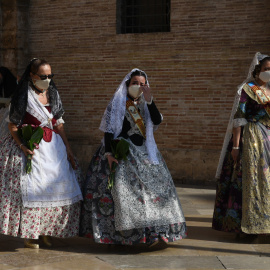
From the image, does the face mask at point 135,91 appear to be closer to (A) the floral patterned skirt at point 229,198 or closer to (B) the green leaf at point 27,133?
(B) the green leaf at point 27,133

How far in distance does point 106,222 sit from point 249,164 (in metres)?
1.62

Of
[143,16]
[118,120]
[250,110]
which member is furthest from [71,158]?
[143,16]

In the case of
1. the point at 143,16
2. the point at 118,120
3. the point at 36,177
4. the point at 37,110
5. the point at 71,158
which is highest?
the point at 143,16

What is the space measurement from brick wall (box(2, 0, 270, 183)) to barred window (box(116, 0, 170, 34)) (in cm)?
26

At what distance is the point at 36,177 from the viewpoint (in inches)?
240

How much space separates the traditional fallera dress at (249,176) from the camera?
6.56 m

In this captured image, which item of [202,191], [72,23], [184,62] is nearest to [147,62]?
[184,62]

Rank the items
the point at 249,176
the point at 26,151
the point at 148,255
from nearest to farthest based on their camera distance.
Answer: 1. the point at 148,255
2. the point at 26,151
3. the point at 249,176

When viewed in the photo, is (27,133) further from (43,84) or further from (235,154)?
(235,154)

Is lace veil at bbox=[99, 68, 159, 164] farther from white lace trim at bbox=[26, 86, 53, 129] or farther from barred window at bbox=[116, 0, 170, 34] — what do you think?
barred window at bbox=[116, 0, 170, 34]

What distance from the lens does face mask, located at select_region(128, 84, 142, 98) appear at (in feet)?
20.6

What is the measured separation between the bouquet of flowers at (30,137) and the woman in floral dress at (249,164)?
204cm

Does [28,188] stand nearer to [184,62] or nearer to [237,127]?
[237,127]

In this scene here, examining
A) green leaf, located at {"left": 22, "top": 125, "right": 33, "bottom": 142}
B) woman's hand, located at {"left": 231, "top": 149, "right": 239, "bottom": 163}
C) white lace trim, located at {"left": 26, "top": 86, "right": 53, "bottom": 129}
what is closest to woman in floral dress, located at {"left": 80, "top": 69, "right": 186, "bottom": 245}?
white lace trim, located at {"left": 26, "top": 86, "right": 53, "bottom": 129}
